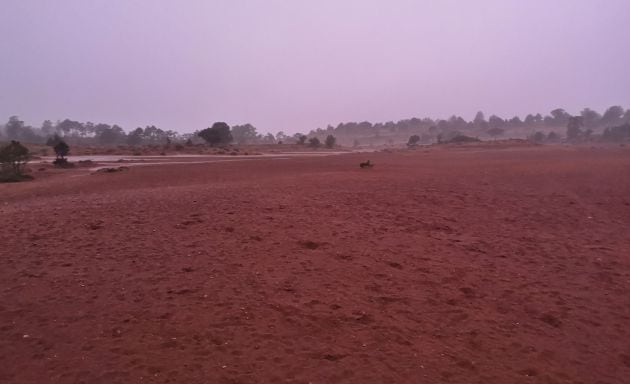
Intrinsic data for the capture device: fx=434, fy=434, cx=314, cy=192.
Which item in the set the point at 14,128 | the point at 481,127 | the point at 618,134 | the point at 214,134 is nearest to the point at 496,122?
the point at 481,127

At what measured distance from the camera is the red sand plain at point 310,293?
4656mm

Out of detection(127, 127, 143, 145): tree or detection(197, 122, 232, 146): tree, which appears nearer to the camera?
detection(197, 122, 232, 146): tree

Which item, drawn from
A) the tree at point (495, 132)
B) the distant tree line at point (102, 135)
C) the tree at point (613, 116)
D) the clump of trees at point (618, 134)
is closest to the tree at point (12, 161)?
the distant tree line at point (102, 135)

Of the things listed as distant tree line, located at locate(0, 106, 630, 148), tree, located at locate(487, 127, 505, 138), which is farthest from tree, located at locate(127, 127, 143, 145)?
tree, located at locate(487, 127, 505, 138)

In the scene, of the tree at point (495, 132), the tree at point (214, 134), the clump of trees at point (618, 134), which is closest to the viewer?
the tree at point (214, 134)

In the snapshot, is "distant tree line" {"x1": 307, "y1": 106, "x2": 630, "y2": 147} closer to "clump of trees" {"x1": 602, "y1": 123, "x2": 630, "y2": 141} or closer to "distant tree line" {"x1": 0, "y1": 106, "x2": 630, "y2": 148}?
"distant tree line" {"x1": 0, "y1": 106, "x2": 630, "y2": 148}

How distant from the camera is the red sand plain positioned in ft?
15.3

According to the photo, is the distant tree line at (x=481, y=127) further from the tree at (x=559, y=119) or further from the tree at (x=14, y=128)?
the tree at (x=14, y=128)

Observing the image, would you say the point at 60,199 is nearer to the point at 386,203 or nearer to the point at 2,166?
the point at 386,203

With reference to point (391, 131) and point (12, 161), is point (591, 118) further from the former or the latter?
point (12, 161)

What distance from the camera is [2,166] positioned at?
79.7 ft

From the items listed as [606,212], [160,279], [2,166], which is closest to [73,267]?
[160,279]

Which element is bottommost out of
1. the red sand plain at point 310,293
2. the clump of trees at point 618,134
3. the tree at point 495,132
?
the red sand plain at point 310,293

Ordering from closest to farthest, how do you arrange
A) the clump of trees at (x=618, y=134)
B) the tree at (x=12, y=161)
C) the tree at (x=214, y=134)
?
1. the tree at (x=12, y=161)
2. the tree at (x=214, y=134)
3. the clump of trees at (x=618, y=134)
